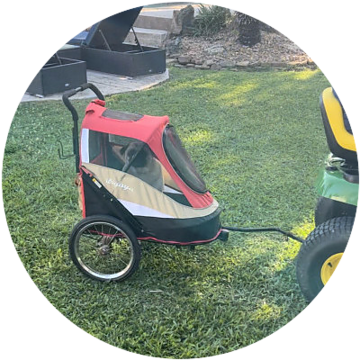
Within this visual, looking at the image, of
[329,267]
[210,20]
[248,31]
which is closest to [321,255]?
[329,267]

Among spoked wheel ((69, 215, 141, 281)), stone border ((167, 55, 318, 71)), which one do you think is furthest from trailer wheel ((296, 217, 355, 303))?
stone border ((167, 55, 318, 71))

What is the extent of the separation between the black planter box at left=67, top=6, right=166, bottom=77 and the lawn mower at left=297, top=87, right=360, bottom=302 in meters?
1.18

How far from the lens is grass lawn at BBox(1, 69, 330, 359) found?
58.6 inches

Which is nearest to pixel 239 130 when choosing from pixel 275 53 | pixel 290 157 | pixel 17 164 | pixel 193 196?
pixel 290 157

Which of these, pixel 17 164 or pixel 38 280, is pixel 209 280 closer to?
pixel 38 280

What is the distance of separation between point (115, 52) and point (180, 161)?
1.49 meters

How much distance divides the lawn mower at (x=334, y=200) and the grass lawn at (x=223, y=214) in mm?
75

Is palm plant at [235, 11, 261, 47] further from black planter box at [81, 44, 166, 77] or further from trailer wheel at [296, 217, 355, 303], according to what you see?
trailer wheel at [296, 217, 355, 303]

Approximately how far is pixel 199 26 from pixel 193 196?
1228mm

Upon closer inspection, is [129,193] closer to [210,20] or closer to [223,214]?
[223,214]

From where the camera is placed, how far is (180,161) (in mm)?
1618

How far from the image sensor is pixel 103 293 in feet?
5.24

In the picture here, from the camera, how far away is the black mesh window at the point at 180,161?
158cm

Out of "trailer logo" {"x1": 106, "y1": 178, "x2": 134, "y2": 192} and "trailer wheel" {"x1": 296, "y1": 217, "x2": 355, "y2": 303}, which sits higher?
"trailer logo" {"x1": 106, "y1": 178, "x2": 134, "y2": 192}
